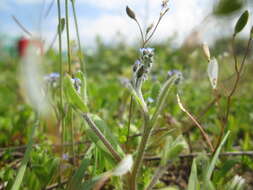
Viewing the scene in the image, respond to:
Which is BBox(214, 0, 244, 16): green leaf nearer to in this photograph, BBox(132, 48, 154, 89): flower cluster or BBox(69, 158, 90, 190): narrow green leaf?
BBox(132, 48, 154, 89): flower cluster

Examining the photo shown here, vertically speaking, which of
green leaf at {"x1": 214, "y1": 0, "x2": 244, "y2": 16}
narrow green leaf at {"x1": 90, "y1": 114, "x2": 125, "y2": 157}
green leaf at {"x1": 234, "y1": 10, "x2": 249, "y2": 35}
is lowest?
narrow green leaf at {"x1": 90, "y1": 114, "x2": 125, "y2": 157}

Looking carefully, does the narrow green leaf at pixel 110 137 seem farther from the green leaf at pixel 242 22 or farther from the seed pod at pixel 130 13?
the green leaf at pixel 242 22

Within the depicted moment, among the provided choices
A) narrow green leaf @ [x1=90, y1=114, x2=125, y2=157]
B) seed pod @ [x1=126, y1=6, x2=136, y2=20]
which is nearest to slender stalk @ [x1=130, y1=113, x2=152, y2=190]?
narrow green leaf @ [x1=90, y1=114, x2=125, y2=157]

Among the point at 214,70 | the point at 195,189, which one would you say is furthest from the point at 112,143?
the point at 214,70

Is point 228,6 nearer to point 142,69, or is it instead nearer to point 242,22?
point 242,22

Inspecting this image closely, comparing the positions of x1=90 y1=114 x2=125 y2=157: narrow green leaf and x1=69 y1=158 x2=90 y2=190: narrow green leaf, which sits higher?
x1=90 y1=114 x2=125 y2=157: narrow green leaf

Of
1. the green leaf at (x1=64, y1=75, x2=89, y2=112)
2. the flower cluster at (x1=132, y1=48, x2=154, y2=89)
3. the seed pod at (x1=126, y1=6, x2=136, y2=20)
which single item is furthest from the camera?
the seed pod at (x1=126, y1=6, x2=136, y2=20)

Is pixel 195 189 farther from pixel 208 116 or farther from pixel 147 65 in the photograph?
pixel 208 116
